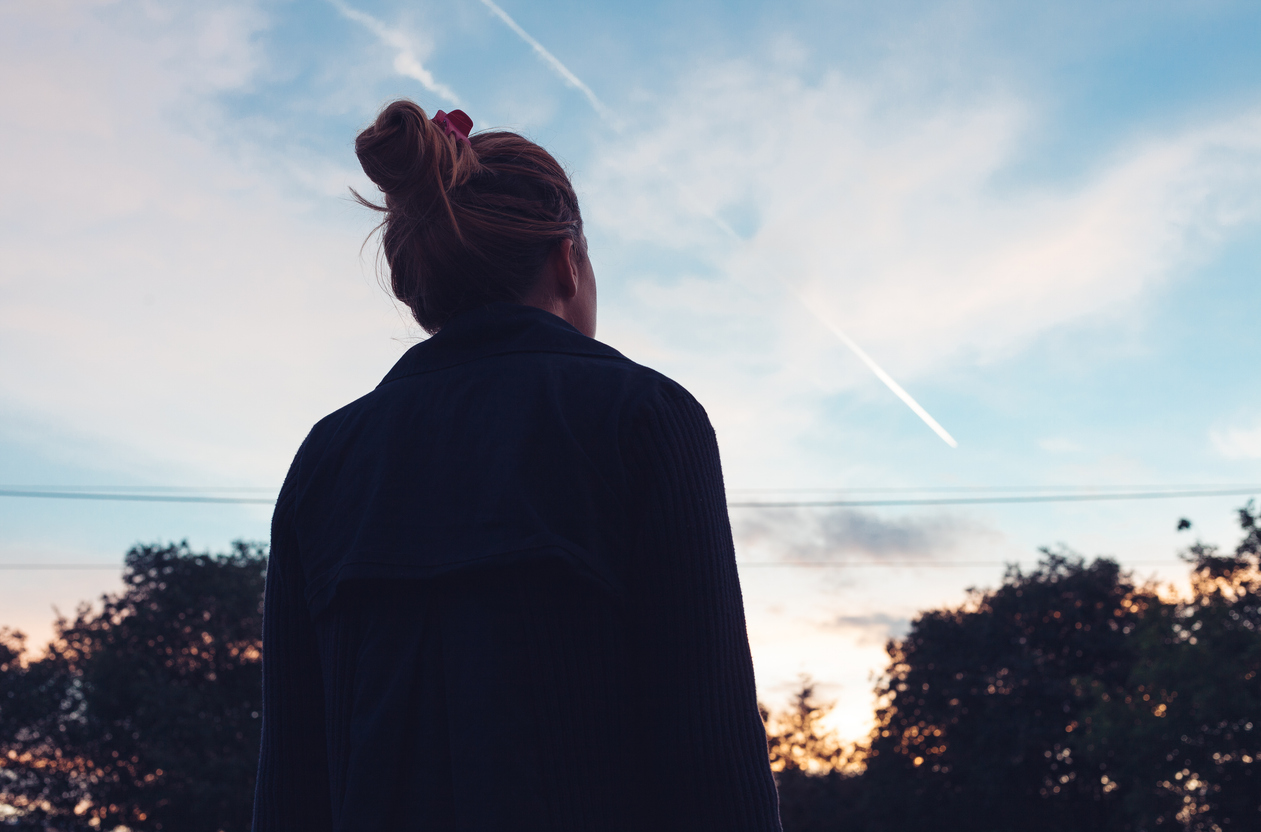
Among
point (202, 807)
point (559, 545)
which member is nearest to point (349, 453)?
point (559, 545)

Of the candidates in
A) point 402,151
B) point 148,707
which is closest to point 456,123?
point 402,151

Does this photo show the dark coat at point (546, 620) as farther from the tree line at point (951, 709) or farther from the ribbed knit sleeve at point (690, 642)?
the tree line at point (951, 709)

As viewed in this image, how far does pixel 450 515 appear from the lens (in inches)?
45.0

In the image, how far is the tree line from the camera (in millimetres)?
30266

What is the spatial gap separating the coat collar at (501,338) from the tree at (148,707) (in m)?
32.8

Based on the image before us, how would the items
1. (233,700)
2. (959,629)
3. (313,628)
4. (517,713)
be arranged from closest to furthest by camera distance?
1. (517,713)
2. (313,628)
3. (233,700)
4. (959,629)

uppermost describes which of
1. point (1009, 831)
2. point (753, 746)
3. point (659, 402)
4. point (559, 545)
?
point (659, 402)

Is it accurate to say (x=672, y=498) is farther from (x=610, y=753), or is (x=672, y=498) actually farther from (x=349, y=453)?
(x=349, y=453)

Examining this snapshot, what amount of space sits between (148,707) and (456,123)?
3508 cm

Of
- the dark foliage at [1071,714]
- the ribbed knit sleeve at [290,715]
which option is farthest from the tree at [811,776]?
the ribbed knit sleeve at [290,715]

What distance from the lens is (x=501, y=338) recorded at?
1.29 metres

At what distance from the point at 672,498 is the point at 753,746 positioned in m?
0.32

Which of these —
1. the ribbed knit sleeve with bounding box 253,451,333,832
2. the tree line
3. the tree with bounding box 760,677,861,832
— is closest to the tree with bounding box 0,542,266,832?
the tree line

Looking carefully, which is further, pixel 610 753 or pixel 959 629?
pixel 959 629
